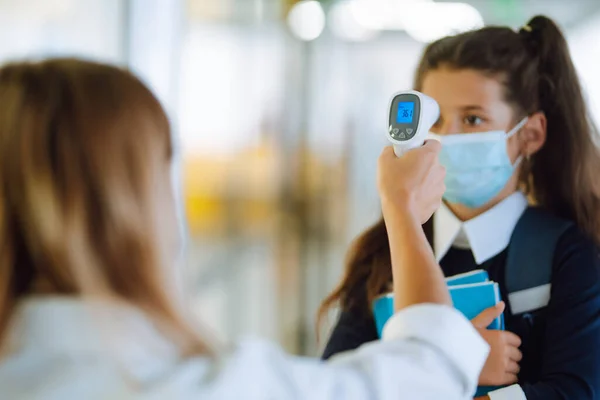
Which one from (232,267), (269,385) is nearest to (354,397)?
(269,385)

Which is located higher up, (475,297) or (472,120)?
(472,120)

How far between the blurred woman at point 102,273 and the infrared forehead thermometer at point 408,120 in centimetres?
26

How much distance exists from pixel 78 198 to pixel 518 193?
621 millimetres

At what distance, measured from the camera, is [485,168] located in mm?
950

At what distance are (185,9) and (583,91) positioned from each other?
176cm

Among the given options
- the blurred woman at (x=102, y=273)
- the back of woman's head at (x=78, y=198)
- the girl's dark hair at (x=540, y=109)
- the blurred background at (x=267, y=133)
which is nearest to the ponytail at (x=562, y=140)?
the girl's dark hair at (x=540, y=109)

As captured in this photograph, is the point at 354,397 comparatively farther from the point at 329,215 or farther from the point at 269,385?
the point at 329,215

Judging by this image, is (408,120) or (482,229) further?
(482,229)

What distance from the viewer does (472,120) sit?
3.08 feet

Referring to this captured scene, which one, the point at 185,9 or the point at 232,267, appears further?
the point at 232,267

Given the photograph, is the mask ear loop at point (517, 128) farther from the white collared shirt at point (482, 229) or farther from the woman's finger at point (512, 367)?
the woman's finger at point (512, 367)

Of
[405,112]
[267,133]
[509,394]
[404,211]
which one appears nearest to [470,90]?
[405,112]

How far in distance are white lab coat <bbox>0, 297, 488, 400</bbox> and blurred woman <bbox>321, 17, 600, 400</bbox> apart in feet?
0.92

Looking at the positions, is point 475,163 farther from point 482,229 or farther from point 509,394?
point 509,394
